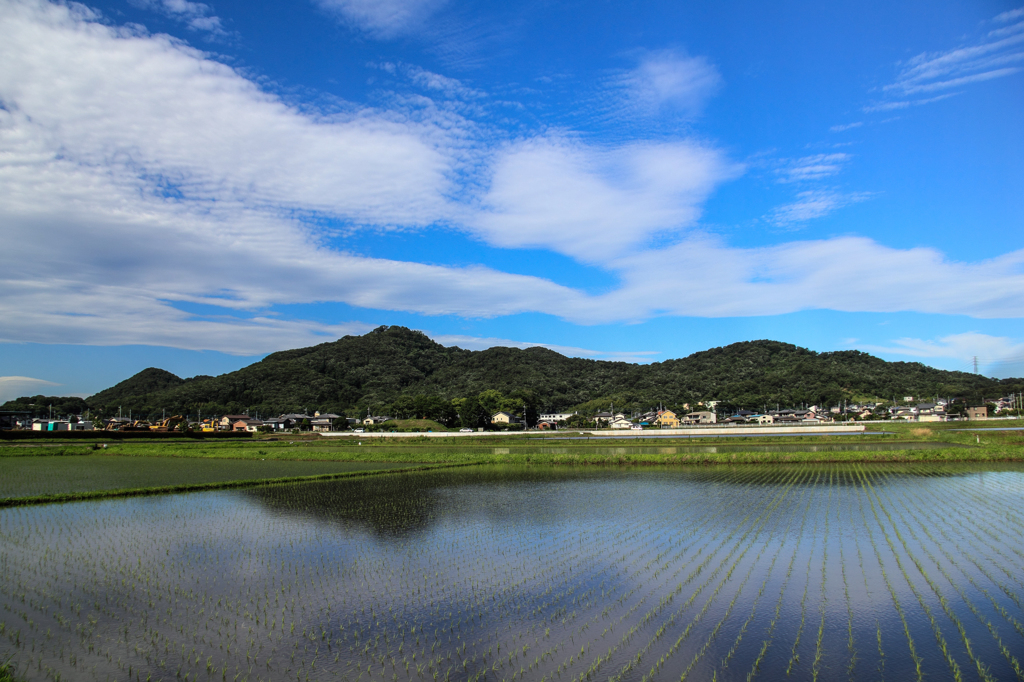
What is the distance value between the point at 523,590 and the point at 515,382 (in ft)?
386

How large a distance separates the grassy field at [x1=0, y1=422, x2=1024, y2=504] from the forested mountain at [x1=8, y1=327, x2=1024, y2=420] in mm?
43667

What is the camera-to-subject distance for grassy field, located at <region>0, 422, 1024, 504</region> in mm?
23953

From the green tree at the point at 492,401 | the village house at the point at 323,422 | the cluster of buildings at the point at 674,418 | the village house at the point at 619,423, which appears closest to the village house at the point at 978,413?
the cluster of buildings at the point at 674,418

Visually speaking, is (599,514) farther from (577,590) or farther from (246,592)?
(246,592)

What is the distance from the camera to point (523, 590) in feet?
32.0

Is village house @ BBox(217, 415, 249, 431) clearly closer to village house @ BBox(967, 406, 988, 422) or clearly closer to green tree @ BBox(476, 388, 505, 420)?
green tree @ BBox(476, 388, 505, 420)

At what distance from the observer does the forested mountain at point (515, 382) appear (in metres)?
101

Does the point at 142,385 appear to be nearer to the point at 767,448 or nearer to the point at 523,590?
the point at 767,448

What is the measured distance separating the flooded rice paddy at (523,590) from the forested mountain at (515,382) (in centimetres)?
6713

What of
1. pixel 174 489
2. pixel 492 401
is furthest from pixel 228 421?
pixel 174 489

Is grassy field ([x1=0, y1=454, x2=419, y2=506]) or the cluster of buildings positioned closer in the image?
grassy field ([x1=0, y1=454, x2=419, y2=506])

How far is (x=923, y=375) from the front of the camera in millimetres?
107250

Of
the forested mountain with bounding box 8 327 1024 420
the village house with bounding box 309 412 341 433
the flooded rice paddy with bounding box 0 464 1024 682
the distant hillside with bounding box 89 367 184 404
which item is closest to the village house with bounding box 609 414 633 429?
the forested mountain with bounding box 8 327 1024 420

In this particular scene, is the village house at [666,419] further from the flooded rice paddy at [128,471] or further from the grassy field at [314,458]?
the flooded rice paddy at [128,471]
